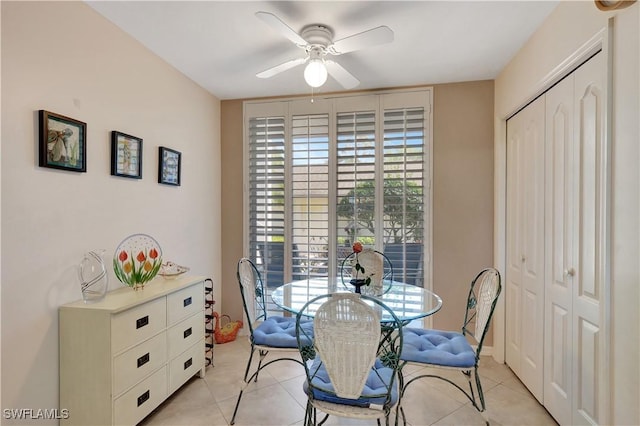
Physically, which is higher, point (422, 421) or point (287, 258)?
point (287, 258)

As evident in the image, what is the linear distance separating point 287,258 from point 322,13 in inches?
91.6

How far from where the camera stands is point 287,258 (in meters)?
3.46

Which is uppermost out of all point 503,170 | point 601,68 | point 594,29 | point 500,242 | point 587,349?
point 594,29

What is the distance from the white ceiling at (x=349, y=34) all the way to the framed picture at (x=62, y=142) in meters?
0.80

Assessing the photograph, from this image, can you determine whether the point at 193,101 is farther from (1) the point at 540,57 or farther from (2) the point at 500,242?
(2) the point at 500,242

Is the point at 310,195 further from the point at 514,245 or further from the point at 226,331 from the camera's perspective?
the point at 514,245

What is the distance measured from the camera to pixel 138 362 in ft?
6.32

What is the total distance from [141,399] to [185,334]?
19.9 inches

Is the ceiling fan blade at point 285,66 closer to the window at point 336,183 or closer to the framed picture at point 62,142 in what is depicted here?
the window at point 336,183

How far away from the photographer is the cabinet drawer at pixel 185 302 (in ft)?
7.32

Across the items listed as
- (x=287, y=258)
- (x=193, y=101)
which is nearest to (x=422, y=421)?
(x=287, y=258)

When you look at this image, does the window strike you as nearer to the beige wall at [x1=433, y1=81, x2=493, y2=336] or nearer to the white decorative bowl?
the beige wall at [x1=433, y1=81, x2=493, y2=336]

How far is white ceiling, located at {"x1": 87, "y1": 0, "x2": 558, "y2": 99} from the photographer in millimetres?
1960

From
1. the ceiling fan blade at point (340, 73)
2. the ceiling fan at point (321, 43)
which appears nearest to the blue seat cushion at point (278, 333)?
the ceiling fan at point (321, 43)
